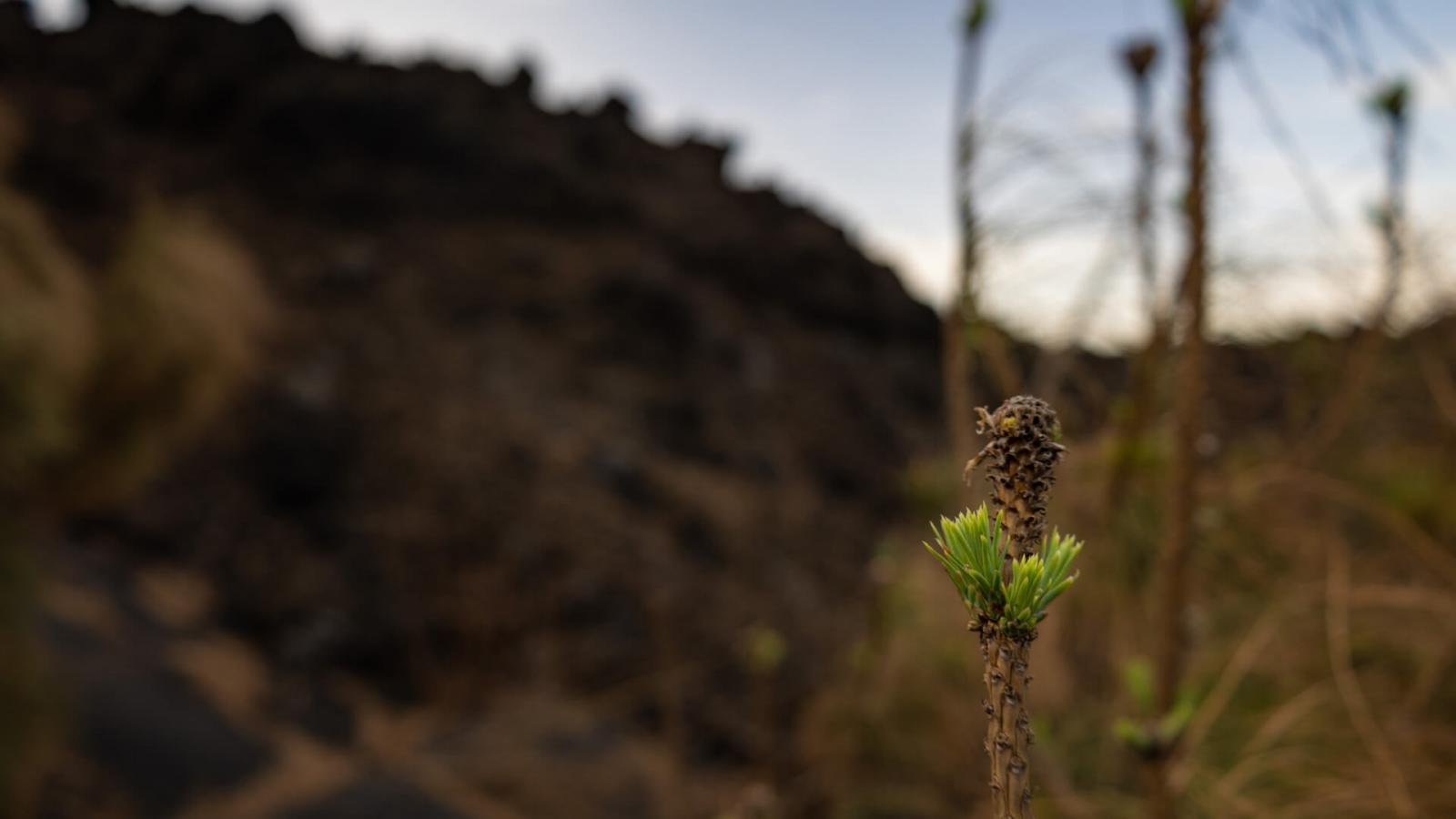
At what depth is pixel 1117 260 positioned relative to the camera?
1.04 metres

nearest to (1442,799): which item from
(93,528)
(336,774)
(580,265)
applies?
(336,774)

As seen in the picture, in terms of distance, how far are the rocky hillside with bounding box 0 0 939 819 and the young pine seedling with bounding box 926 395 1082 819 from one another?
1.11m

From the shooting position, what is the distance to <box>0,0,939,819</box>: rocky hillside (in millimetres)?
3471

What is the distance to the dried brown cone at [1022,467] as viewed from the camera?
0.15m

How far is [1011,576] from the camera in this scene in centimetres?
15

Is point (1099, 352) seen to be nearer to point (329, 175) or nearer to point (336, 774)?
point (336, 774)

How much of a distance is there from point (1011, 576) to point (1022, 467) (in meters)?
0.02

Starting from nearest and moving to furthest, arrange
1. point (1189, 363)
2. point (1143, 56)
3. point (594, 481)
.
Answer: point (1189, 363) < point (1143, 56) < point (594, 481)

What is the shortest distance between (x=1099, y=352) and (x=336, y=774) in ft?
10.5

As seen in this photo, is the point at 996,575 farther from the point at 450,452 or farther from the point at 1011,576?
the point at 450,452

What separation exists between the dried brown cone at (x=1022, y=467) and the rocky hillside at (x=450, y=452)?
3.69ft

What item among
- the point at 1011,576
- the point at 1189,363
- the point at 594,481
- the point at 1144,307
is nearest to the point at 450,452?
the point at 594,481

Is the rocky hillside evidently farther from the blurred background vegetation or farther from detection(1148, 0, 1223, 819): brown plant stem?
detection(1148, 0, 1223, 819): brown plant stem

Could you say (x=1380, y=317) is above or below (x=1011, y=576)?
above
